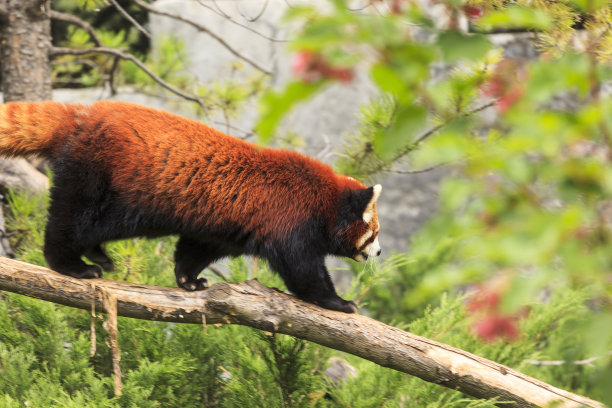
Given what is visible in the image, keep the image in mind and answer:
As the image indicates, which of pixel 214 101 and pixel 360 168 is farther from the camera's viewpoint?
pixel 214 101

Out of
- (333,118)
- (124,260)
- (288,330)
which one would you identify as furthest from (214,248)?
(333,118)

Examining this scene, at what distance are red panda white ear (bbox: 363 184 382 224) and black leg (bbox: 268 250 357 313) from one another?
28cm

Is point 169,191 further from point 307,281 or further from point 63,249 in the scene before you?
point 307,281

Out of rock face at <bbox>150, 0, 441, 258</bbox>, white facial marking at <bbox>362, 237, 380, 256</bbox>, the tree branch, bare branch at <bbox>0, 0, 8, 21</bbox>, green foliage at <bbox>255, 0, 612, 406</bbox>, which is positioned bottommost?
rock face at <bbox>150, 0, 441, 258</bbox>

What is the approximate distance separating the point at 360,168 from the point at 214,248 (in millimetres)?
969

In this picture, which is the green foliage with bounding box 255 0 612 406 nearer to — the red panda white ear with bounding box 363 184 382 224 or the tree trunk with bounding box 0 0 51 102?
the red panda white ear with bounding box 363 184 382 224

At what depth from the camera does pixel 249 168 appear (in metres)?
2.22

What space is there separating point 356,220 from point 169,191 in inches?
27.3

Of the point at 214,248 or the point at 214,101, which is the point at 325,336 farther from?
the point at 214,101

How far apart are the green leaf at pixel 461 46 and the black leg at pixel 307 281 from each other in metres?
1.50

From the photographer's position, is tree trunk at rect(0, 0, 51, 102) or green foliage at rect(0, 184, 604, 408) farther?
tree trunk at rect(0, 0, 51, 102)

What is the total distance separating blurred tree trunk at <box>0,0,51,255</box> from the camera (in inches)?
121

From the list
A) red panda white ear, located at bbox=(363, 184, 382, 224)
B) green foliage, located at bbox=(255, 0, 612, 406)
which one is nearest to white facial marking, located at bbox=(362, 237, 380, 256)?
red panda white ear, located at bbox=(363, 184, 382, 224)

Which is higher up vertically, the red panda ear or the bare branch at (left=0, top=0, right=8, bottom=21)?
the bare branch at (left=0, top=0, right=8, bottom=21)
